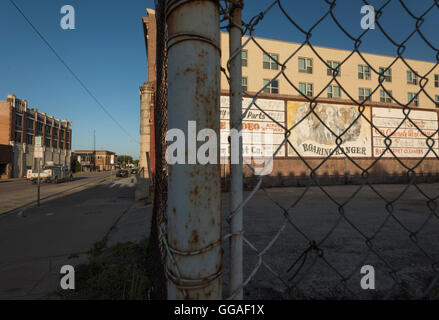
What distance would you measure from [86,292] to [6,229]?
17.4 ft

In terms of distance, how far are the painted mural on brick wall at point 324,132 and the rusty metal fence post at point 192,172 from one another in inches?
529

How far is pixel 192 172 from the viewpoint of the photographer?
70 centimetres

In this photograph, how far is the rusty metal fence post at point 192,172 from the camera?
0.69m

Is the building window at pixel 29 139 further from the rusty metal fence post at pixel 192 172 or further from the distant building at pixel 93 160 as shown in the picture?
the rusty metal fence post at pixel 192 172

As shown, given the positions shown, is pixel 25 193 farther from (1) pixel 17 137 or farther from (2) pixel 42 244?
(1) pixel 17 137

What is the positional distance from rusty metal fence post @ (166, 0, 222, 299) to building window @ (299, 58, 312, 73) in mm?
23367

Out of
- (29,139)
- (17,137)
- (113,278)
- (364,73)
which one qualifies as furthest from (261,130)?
(29,139)

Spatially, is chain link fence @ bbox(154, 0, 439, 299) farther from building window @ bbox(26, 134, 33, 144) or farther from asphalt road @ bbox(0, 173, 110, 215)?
building window @ bbox(26, 134, 33, 144)

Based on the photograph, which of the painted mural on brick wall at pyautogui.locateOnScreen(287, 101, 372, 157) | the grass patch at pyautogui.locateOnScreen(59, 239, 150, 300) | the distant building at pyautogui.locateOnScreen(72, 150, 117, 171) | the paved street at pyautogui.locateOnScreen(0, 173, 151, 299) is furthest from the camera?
the distant building at pyautogui.locateOnScreen(72, 150, 117, 171)

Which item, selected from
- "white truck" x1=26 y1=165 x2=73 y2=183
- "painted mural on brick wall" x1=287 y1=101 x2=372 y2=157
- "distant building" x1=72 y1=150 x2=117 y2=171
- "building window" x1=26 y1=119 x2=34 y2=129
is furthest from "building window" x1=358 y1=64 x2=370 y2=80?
"distant building" x1=72 y1=150 x2=117 y2=171

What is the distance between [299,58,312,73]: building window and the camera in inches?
828

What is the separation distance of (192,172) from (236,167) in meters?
0.20

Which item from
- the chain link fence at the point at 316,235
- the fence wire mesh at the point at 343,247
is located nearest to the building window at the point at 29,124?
the chain link fence at the point at 316,235
